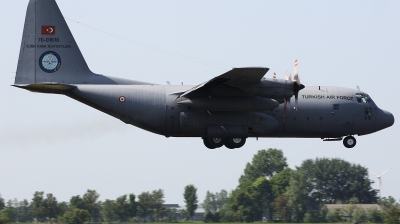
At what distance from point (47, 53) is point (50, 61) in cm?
39

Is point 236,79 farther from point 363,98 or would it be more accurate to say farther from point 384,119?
point 384,119

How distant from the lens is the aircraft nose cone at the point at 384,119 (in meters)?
31.1

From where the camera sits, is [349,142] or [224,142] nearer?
[224,142]

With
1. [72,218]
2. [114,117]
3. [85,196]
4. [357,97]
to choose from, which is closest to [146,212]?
[85,196]

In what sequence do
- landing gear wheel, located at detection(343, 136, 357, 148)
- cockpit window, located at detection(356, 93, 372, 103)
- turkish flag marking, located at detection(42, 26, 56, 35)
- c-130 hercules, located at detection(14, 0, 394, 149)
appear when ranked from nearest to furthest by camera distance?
c-130 hercules, located at detection(14, 0, 394, 149) < turkish flag marking, located at detection(42, 26, 56, 35) < cockpit window, located at detection(356, 93, 372, 103) < landing gear wheel, located at detection(343, 136, 357, 148)

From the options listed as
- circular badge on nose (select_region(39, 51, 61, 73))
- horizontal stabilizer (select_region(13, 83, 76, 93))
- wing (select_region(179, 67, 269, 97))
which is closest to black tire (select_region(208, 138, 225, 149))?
wing (select_region(179, 67, 269, 97))

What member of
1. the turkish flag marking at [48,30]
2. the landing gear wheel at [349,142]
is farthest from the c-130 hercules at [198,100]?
the landing gear wheel at [349,142]

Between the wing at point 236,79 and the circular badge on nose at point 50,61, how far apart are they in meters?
5.98

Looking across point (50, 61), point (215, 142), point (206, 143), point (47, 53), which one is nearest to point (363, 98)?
point (215, 142)

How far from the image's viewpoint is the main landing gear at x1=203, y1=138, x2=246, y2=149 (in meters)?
30.1

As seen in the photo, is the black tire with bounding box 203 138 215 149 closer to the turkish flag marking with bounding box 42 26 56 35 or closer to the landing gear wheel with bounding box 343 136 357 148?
the landing gear wheel with bounding box 343 136 357 148

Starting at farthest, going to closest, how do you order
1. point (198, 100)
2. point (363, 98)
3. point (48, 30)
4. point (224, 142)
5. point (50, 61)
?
point (363, 98) → point (224, 142) → point (48, 30) → point (50, 61) → point (198, 100)

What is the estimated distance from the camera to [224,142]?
99.3 feet

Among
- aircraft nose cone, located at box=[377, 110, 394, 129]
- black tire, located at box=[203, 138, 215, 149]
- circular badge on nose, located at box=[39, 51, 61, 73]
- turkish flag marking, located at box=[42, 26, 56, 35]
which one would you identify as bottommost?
black tire, located at box=[203, 138, 215, 149]
